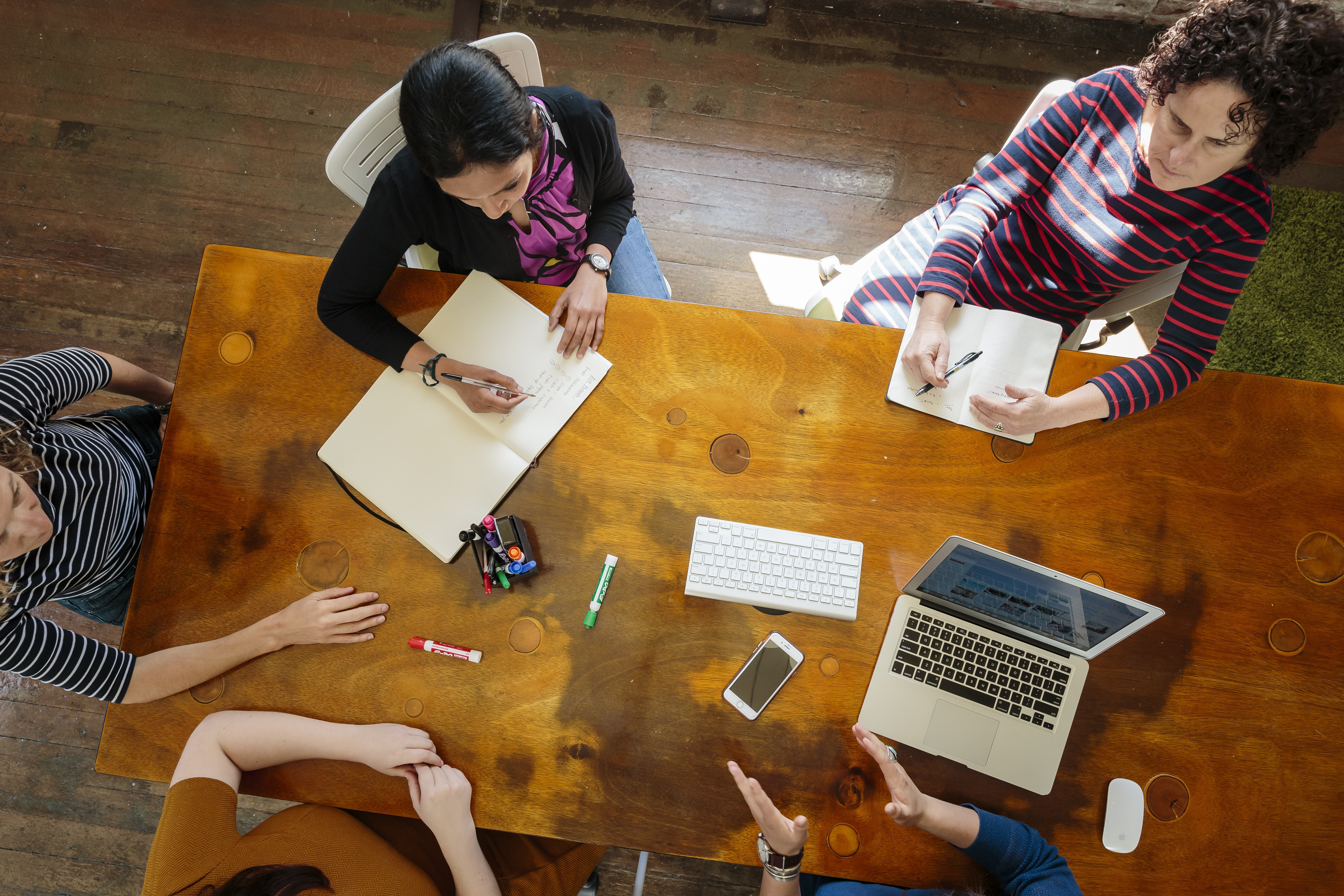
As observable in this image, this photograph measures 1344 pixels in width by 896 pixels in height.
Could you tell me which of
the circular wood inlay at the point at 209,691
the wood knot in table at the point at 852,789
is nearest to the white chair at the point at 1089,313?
the wood knot in table at the point at 852,789

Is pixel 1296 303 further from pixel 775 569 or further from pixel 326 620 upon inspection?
pixel 326 620

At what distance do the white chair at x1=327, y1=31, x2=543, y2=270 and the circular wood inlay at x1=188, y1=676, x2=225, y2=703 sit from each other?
0.88m

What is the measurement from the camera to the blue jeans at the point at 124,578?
4.70ft

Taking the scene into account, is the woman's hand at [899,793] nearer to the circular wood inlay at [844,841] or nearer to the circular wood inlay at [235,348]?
the circular wood inlay at [844,841]

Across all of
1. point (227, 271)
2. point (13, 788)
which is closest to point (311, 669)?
point (227, 271)

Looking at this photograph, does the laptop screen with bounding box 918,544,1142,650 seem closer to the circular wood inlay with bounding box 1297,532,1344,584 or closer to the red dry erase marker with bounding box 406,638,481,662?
the circular wood inlay with bounding box 1297,532,1344,584

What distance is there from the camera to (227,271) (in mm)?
1351

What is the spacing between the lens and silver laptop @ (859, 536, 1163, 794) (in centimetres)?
117

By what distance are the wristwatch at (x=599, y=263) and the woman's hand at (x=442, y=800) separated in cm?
95

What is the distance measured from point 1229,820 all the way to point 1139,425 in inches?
27.3

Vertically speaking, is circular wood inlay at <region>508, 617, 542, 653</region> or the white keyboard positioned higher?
the white keyboard

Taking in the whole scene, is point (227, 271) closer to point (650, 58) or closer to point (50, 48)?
point (650, 58)

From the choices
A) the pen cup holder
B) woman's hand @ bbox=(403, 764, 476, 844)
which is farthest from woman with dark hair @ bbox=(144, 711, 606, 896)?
the pen cup holder

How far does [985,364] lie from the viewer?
1311 mm
